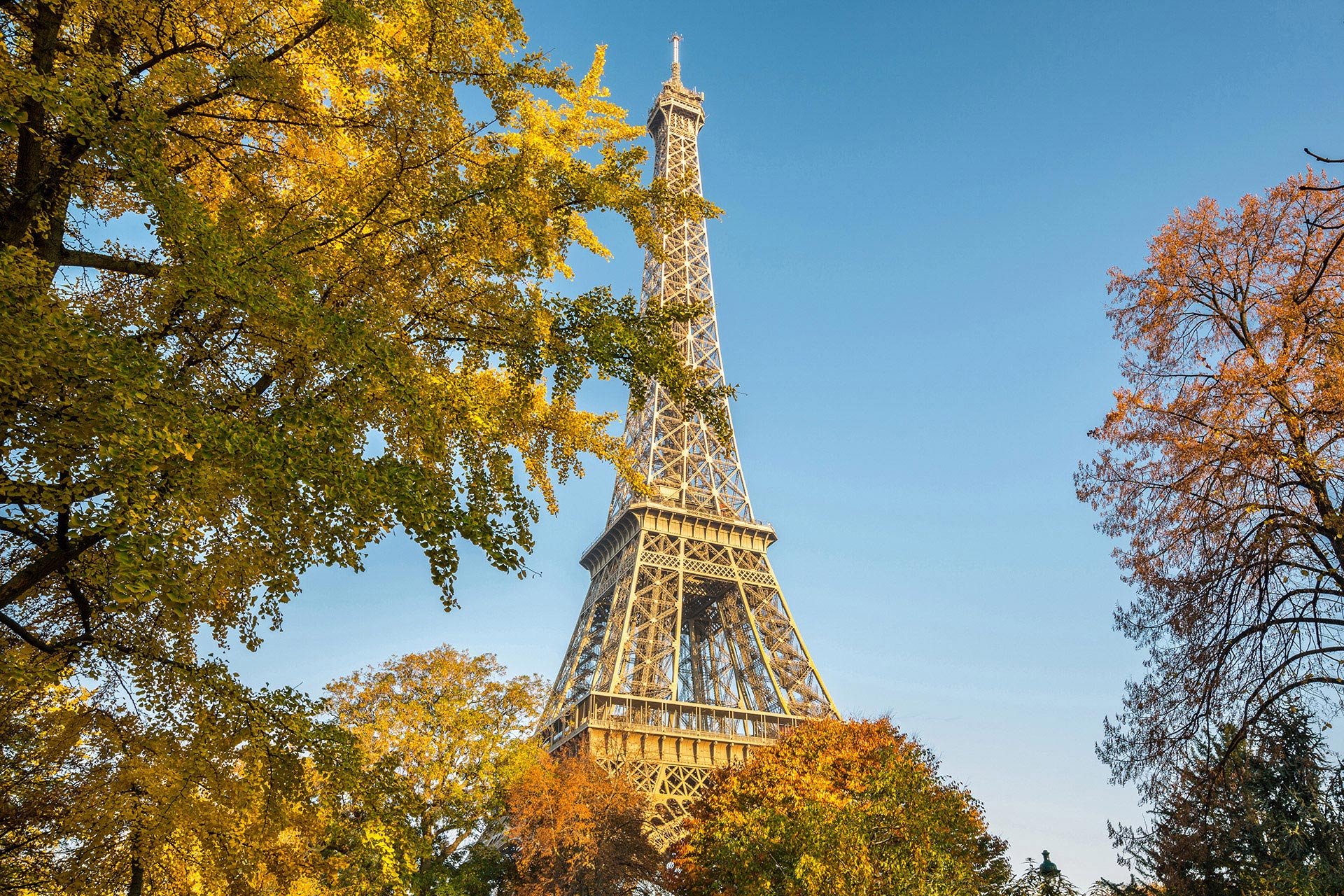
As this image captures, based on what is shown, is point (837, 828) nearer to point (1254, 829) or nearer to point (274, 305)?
point (1254, 829)

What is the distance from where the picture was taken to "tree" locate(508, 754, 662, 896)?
2278 centimetres

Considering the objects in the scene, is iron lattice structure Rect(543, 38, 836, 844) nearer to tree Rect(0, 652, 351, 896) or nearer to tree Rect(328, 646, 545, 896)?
tree Rect(328, 646, 545, 896)

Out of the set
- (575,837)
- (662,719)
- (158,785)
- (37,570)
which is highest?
(662,719)

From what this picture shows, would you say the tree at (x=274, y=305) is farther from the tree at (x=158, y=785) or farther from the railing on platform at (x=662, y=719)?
the railing on platform at (x=662, y=719)

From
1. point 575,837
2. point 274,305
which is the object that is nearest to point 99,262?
point 274,305

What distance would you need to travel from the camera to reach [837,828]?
1465 cm

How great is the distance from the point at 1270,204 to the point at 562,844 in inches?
860

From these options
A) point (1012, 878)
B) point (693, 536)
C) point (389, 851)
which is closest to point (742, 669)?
point (693, 536)

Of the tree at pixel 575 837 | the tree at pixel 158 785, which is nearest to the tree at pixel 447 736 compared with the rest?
the tree at pixel 575 837

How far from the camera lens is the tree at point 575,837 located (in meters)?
22.8

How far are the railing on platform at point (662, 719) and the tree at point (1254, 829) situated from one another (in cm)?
1603

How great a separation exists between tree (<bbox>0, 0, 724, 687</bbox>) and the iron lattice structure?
2220 centimetres

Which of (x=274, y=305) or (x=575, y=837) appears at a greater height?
(x=274, y=305)

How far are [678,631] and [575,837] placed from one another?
13074 mm
